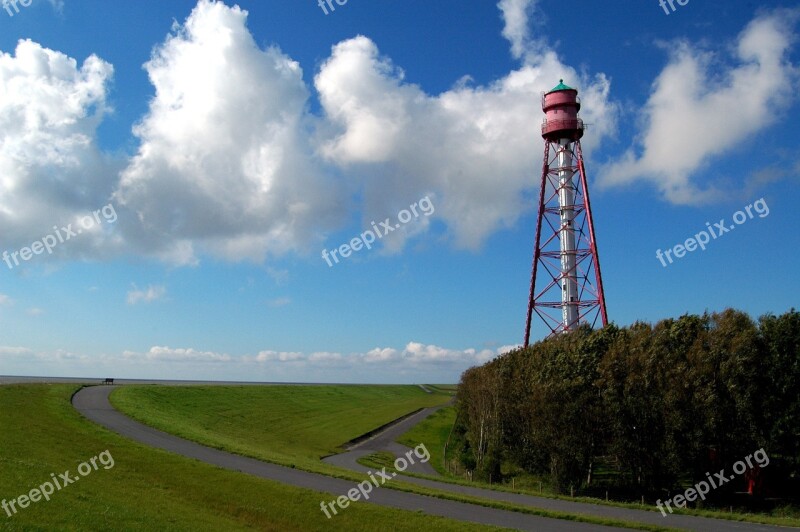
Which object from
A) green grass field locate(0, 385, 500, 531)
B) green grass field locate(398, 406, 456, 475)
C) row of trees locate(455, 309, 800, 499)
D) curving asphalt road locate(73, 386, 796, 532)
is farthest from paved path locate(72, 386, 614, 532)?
green grass field locate(398, 406, 456, 475)

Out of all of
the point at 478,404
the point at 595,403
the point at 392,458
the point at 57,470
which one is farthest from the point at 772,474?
the point at 57,470

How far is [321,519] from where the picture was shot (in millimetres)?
26688

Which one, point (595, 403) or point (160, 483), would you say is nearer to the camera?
point (160, 483)

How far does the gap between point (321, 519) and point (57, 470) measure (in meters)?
13.0

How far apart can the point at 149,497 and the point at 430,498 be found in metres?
14.8

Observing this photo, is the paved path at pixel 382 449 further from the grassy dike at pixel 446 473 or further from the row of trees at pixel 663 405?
the row of trees at pixel 663 405

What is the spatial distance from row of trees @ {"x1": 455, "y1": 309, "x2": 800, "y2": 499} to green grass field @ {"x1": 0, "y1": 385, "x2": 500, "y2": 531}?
1965 cm

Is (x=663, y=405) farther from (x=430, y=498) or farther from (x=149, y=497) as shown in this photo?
(x=149, y=497)

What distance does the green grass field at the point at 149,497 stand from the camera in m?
20.9

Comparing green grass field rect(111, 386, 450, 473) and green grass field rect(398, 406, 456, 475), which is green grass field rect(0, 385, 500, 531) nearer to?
green grass field rect(111, 386, 450, 473)

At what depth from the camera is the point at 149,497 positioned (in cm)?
2602

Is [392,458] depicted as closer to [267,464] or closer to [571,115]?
[267,464]

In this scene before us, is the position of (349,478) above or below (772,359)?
below

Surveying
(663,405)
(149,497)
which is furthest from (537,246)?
(149,497)
